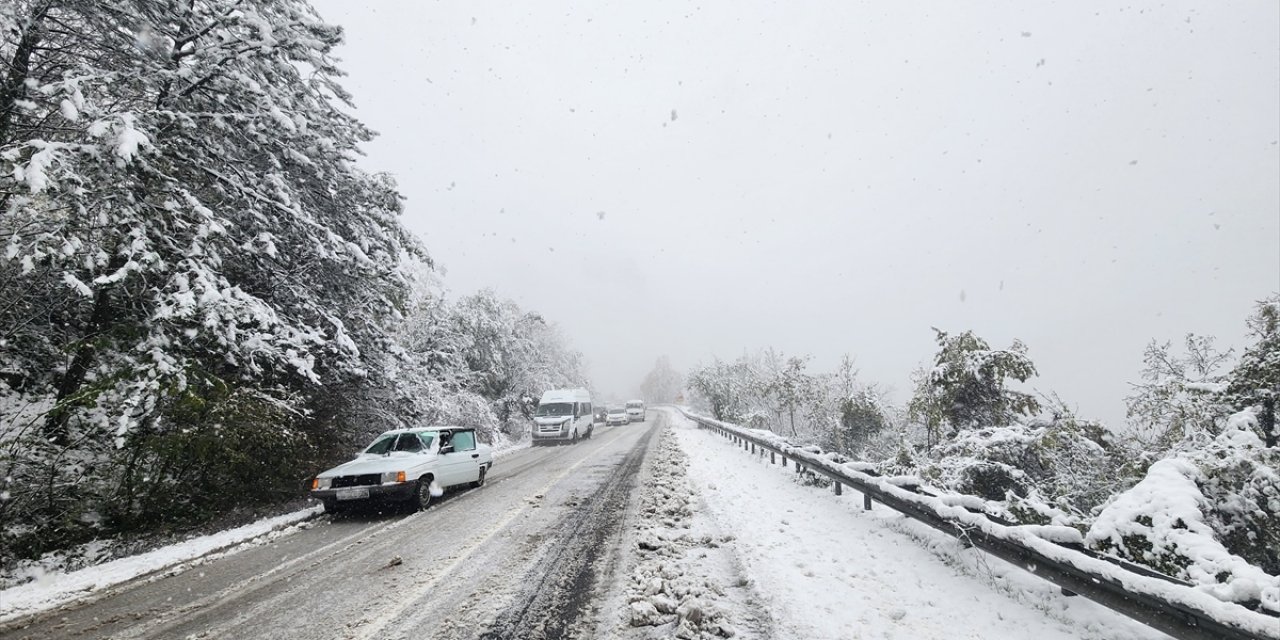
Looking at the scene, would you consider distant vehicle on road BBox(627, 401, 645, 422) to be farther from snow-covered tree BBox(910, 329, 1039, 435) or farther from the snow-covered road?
the snow-covered road

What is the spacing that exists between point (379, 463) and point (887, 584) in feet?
27.0

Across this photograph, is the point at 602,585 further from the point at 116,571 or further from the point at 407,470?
the point at 116,571

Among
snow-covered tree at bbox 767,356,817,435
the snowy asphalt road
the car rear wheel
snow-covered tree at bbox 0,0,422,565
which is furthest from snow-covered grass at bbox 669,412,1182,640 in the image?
snow-covered tree at bbox 767,356,817,435

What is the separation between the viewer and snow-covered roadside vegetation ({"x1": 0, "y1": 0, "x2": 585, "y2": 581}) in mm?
6707

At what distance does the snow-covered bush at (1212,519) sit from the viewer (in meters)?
3.46

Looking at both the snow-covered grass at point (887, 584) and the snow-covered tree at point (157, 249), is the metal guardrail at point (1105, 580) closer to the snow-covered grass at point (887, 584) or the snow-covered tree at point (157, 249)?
the snow-covered grass at point (887, 584)

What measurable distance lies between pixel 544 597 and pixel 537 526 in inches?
112

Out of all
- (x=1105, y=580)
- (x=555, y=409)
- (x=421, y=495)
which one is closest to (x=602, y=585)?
(x=1105, y=580)

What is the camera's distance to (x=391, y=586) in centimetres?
511

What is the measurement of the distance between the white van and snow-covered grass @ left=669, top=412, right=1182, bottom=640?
16.3 metres

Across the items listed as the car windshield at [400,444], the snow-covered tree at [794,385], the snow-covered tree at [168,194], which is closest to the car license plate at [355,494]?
the car windshield at [400,444]

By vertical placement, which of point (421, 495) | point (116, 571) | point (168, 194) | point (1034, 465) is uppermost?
point (168, 194)

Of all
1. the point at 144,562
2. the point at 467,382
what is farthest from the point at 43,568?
the point at 467,382

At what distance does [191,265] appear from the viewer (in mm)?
7988
